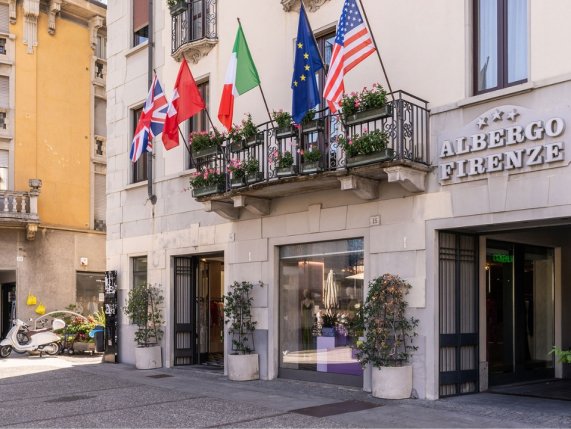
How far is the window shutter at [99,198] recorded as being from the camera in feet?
92.7

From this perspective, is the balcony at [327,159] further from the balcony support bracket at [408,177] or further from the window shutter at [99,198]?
the window shutter at [99,198]

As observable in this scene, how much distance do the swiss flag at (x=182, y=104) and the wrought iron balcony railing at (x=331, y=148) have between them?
0.89m

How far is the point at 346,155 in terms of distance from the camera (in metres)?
11.6

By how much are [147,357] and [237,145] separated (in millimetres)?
5514

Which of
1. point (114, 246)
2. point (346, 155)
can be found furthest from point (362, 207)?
point (114, 246)

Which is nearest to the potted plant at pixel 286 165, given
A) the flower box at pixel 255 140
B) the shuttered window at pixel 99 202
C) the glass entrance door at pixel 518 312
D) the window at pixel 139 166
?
the flower box at pixel 255 140

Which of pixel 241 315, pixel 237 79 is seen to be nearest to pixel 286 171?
pixel 237 79

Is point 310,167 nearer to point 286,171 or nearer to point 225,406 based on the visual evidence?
→ point 286,171

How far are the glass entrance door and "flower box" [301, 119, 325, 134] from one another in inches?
138

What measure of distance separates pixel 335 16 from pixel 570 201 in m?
5.49

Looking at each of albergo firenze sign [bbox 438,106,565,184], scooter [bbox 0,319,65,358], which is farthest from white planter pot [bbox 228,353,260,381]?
scooter [bbox 0,319,65,358]

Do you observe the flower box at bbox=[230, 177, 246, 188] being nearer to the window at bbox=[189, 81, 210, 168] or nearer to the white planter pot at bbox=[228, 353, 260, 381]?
the window at bbox=[189, 81, 210, 168]

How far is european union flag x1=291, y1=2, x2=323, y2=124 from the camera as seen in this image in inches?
473

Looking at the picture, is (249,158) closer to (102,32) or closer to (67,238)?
(67,238)
